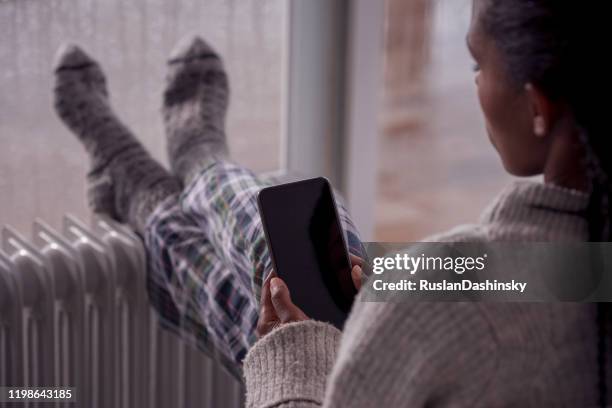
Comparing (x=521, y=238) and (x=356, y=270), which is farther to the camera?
(x=356, y=270)

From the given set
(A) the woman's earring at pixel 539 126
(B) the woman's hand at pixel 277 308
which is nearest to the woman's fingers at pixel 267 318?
(B) the woman's hand at pixel 277 308

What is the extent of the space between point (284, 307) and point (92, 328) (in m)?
0.47

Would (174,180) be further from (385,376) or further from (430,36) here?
(430,36)

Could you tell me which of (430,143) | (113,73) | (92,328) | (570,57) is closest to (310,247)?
(570,57)

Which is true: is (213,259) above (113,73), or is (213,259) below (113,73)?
below

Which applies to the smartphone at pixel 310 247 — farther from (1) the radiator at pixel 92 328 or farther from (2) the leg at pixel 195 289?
(1) the radiator at pixel 92 328

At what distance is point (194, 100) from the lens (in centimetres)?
120

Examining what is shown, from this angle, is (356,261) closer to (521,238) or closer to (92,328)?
(521,238)

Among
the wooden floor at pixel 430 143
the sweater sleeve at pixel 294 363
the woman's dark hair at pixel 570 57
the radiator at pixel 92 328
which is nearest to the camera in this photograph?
the woman's dark hair at pixel 570 57

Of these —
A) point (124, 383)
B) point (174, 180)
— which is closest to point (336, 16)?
point (174, 180)

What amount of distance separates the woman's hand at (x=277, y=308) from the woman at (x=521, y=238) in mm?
202

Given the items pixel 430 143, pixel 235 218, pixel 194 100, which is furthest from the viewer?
pixel 430 143

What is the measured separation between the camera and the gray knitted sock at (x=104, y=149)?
1.13 m

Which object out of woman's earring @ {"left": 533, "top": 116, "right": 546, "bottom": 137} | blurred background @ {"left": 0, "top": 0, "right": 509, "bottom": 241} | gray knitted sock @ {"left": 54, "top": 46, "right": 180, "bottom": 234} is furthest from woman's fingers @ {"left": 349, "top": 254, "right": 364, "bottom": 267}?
blurred background @ {"left": 0, "top": 0, "right": 509, "bottom": 241}
